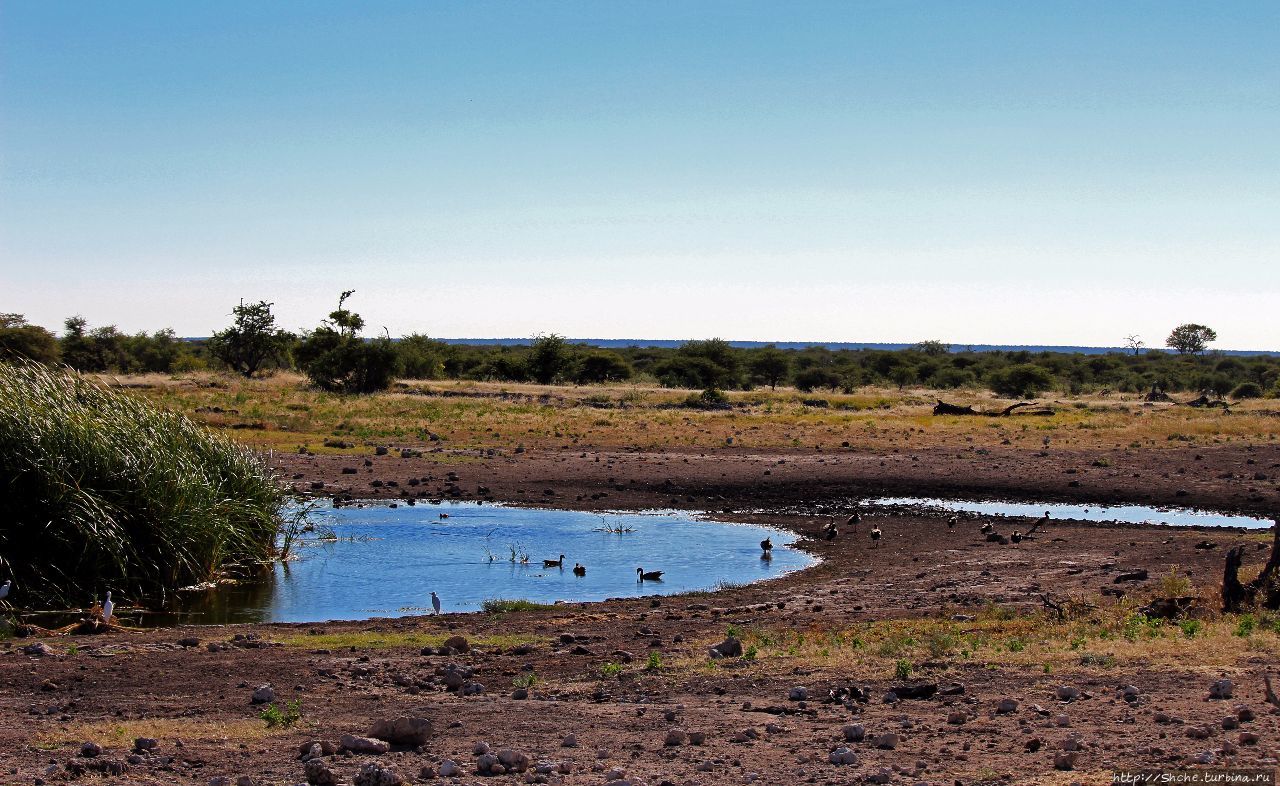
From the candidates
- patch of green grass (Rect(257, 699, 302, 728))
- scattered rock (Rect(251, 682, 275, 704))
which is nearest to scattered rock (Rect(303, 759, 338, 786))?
patch of green grass (Rect(257, 699, 302, 728))

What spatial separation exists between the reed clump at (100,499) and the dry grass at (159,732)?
292 inches

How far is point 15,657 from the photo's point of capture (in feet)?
38.4

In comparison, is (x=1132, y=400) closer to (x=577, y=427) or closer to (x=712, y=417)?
(x=712, y=417)

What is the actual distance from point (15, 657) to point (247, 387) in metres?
50.9

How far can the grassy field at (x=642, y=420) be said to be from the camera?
40.6 m

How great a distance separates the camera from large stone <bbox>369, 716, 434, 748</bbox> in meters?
8.09

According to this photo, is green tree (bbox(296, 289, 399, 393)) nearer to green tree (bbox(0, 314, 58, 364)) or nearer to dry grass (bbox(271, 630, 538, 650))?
green tree (bbox(0, 314, 58, 364))

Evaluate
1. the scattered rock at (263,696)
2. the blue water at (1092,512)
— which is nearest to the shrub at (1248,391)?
the blue water at (1092,512)

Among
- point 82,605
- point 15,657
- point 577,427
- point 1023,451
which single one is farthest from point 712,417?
point 15,657

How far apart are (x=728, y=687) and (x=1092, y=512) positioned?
66.9ft

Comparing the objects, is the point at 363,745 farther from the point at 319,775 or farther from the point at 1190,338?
the point at 1190,338

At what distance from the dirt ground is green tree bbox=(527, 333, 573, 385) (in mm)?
62017

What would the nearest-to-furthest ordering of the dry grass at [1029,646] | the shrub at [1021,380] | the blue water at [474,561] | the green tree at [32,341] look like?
the dry grass at [1029,646] → the blue water at [474,561] → the green tree at [32,341] → the shrub at [1021,380]

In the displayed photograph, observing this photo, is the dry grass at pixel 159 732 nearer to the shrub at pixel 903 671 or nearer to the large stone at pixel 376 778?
the large stone at pixel 376 778
